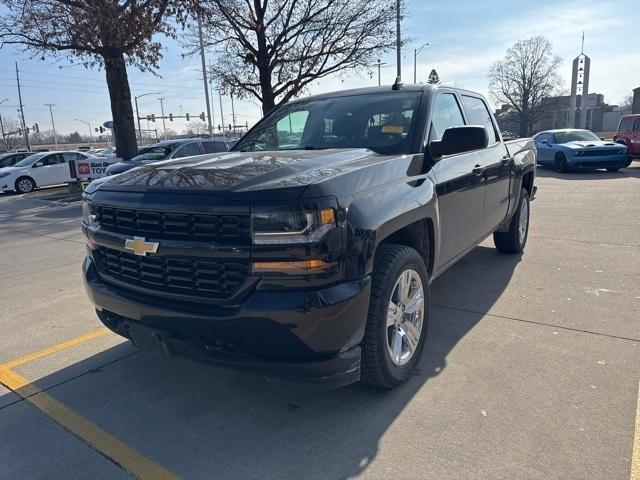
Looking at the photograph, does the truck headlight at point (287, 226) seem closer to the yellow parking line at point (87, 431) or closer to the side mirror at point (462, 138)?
the yellow parking line at point (87, 431)

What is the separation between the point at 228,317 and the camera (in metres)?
2.38

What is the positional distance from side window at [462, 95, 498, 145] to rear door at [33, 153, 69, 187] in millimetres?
19318

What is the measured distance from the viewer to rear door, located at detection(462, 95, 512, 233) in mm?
4578

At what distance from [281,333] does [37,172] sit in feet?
67.8

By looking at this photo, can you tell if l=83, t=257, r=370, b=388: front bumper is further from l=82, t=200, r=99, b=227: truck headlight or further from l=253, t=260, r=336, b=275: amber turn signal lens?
l=82, t=200, r=99, b=227: truck headlight

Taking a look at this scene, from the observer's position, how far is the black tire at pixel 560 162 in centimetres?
1636

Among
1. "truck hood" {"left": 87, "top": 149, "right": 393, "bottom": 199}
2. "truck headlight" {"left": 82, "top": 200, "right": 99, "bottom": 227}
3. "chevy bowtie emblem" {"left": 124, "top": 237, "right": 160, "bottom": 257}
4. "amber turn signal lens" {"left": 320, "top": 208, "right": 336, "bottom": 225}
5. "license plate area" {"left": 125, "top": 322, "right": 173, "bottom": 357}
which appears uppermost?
"truck hood" {"left": 87, "top": 149, "right": 393, "bottom": 199}

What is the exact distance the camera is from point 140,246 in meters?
2.67

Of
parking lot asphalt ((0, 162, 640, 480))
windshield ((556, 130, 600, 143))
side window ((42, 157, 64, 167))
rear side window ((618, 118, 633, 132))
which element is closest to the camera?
parking lot asphalt ((0, 162, 640, 480))

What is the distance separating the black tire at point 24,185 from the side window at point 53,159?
889 millimetres

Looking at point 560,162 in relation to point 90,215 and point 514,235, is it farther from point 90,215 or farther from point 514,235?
point 90,215

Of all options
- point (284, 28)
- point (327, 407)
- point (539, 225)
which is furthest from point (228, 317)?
point (284, 28)

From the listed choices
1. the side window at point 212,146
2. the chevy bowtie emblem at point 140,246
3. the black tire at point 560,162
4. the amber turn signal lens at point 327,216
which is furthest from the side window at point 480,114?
the black tire at point 560,162

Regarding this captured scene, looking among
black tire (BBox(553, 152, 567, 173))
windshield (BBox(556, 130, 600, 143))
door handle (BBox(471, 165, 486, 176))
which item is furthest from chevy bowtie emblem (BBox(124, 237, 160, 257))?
windshield (BBox(556, 130, 600, 143))
